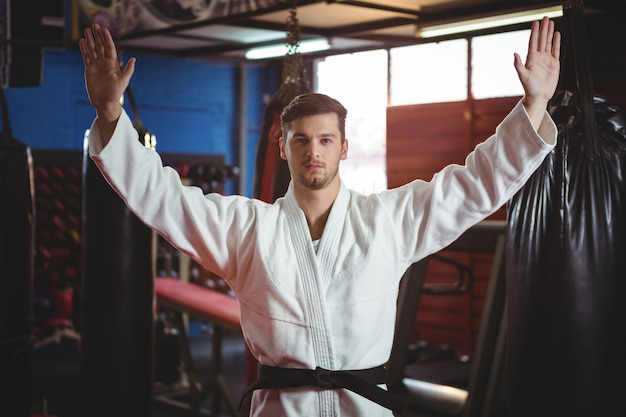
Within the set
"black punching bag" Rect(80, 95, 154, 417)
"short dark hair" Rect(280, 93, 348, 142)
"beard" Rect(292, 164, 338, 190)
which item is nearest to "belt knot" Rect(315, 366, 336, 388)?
"beard" Rect(292, 164, 338, 190)

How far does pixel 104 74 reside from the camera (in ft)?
5.99

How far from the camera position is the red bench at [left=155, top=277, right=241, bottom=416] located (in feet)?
15.1

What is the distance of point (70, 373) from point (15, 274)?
256 centimetres

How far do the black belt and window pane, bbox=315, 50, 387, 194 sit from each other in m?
5.24

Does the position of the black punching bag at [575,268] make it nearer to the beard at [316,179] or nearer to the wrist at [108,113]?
the beard at [316,179]

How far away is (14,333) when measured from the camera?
3.79 metres

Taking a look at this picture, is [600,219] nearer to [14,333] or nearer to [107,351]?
[107,351]

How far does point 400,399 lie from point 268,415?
0.35 meters

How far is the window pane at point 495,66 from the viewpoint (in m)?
6.17

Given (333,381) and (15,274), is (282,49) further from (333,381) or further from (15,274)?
(333,381)

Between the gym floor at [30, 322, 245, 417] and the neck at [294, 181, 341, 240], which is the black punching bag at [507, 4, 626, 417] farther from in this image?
the gym floor at [30, 322, 245, 417]

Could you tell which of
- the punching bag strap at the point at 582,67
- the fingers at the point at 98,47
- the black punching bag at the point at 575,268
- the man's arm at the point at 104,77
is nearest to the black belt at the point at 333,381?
the black punching bag at the point at 575,268

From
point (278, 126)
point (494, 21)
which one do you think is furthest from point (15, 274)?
point (494, 21)

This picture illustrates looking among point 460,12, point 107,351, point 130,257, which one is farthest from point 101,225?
point 460,12
